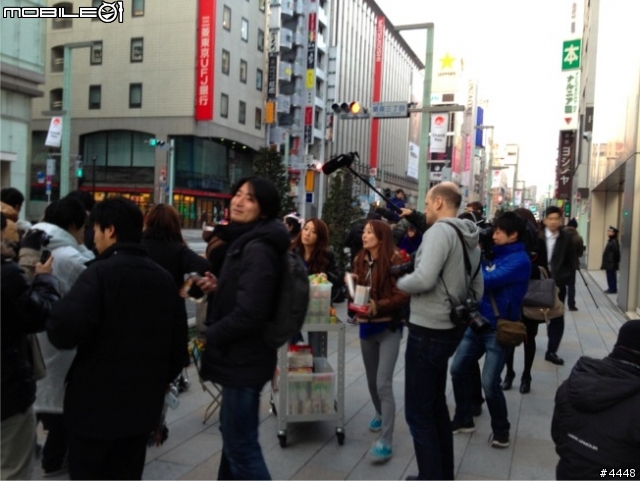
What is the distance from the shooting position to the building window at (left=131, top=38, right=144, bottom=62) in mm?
39844

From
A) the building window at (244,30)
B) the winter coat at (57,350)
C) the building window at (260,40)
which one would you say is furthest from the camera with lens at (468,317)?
the building window at (260,40)

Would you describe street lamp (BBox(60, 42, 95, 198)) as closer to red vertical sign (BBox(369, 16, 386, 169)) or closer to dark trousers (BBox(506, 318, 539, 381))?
dark trousers (BBox(506, 318, 539, 381))

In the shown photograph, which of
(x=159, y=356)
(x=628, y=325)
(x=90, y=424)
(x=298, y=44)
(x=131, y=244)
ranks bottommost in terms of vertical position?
(x=90, y=424)

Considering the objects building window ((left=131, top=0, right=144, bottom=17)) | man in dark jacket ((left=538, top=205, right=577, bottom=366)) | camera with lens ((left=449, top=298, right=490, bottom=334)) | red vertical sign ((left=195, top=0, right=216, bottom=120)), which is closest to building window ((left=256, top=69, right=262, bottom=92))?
red vertical sign ((left=195, top=0, right=216, bottom=120))

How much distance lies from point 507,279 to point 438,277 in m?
1.29

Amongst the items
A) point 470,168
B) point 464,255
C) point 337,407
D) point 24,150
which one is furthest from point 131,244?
point 470,168

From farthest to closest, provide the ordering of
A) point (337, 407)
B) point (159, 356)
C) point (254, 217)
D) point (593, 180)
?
point (593, 180), point (337, 407), point (254, 217), point (159, 356)

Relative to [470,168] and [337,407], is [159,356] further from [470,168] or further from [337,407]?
[470,168]

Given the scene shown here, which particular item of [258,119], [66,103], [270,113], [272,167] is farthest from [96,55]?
[272,167]

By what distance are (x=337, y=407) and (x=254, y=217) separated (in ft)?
7.26

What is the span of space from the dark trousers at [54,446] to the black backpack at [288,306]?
1861 millimetres

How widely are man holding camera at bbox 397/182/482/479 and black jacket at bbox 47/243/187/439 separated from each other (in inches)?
58.2

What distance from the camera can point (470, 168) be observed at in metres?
92.8

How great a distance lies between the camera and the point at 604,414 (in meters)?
2.29
